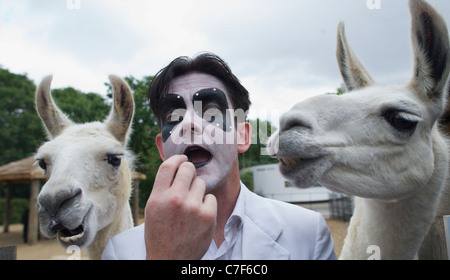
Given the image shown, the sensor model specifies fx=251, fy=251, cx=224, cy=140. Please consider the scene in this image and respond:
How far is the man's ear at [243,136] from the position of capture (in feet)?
4.97

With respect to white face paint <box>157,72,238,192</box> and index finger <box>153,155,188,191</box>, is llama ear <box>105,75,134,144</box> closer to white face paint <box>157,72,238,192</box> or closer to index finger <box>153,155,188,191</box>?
white face paint <box>157,72,238,192</box>

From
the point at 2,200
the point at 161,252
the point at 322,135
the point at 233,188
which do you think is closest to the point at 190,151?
the point at 233,188

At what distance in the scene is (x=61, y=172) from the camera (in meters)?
1.43

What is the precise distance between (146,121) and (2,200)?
407 centimetres

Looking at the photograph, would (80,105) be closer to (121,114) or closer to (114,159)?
(121,114)

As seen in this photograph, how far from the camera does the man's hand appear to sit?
0.86m

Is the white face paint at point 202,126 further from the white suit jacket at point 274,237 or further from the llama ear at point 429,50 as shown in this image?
the llama ear at point 429,50

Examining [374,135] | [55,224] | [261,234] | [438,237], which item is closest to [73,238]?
[55,224]

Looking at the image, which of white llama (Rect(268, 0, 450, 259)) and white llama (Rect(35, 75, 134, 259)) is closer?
white llama (Rect(268, 0, 450, 259))

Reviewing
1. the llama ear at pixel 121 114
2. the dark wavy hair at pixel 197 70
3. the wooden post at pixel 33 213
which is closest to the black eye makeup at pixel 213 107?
the dark wavy hair at pixel 197 70

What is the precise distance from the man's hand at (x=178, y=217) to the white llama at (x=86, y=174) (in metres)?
0.75

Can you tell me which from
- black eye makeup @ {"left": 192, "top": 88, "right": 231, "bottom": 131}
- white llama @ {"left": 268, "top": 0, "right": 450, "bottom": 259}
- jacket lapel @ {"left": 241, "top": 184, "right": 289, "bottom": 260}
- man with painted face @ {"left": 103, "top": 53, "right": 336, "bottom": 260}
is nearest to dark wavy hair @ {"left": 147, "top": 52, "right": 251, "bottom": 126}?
man with painted face @ {"left": 103, "top": 53, "right": 336, "bottom": 260}

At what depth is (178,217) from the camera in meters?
0.87
